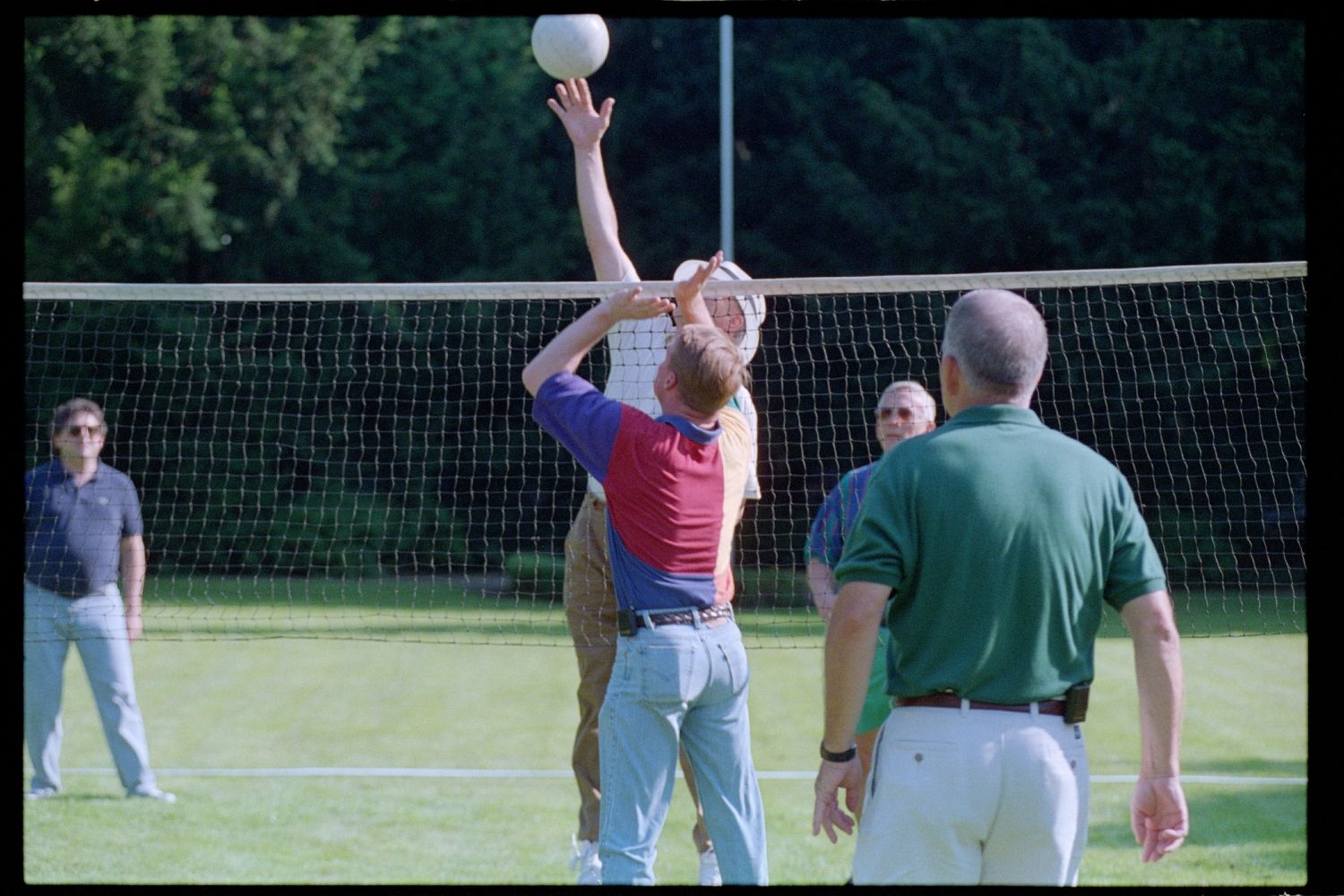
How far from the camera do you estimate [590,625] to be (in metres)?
5.76

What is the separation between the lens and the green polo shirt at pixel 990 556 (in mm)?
3482

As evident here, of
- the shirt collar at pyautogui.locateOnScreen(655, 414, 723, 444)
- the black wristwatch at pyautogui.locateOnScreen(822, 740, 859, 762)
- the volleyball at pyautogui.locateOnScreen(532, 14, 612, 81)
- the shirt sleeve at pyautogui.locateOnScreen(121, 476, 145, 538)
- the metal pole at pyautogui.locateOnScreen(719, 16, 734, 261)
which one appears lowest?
the black wristwatch at pyautogui.locateOnScreen(822, 740, 859, 762)

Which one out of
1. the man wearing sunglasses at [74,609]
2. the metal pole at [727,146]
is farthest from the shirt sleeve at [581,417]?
the metal pole at [727,146]

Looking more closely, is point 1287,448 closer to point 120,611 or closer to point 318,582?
point 318,582

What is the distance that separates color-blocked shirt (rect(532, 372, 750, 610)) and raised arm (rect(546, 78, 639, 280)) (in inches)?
44.0

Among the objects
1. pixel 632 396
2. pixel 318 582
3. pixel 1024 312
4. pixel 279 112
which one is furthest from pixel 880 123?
pixel 1024 312

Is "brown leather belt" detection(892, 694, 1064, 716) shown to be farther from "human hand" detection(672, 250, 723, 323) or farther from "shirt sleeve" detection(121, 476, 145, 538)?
"shirt sleeve" detection(121, 476, 145, 538)

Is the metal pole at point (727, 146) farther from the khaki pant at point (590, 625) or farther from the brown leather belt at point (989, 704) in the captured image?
the brown leather belt at point (989, 704)

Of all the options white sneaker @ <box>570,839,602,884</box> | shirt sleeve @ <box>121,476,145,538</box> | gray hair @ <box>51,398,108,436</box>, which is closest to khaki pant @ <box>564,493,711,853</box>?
white sneaker @ <box>570,839,602,884</box>

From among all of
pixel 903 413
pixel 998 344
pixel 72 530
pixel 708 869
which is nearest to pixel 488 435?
pixel 72 530

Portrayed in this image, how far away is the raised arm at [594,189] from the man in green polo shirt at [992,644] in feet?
7.58

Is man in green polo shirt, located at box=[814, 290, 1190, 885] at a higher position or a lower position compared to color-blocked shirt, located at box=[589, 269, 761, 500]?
lower

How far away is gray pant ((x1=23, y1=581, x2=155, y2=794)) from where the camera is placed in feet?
26.3

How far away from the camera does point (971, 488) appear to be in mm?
3484
